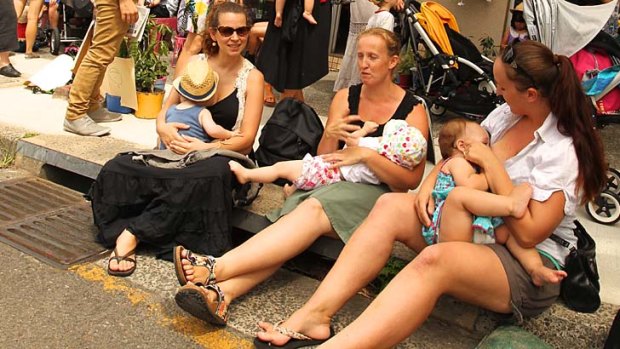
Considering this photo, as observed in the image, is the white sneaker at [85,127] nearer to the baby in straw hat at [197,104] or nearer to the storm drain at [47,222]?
the storm drain at [47,222]

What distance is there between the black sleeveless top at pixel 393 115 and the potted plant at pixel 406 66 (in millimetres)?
3082

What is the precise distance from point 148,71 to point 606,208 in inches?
150

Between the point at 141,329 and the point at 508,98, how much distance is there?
1900mm

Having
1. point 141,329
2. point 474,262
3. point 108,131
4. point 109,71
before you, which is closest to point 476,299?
point 474,262

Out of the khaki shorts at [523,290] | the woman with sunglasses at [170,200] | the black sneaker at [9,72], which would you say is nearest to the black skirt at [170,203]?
the woman with sunglasses at [170,200]

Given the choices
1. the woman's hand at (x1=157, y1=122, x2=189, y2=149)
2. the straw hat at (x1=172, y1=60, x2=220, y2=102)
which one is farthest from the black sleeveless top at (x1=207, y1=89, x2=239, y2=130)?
the woman's hand at (x1=157, y1=122, x2=189, y2=149)

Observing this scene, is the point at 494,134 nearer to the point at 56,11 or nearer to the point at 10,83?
the point at 10,83

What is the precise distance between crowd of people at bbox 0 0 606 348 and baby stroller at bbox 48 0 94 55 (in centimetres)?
573

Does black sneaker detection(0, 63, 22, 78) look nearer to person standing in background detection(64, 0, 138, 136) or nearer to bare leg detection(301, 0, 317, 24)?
person standing in background detection(64, 0, 138, 136)

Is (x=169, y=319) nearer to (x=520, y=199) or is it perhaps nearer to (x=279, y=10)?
(x=520, y=199)

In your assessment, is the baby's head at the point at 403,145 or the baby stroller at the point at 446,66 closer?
the baby's head at the point at 403,145

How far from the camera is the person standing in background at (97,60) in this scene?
15.7 ft

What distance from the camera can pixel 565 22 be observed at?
4.49 metres

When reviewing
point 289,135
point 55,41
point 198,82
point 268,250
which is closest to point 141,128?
point 198,82
